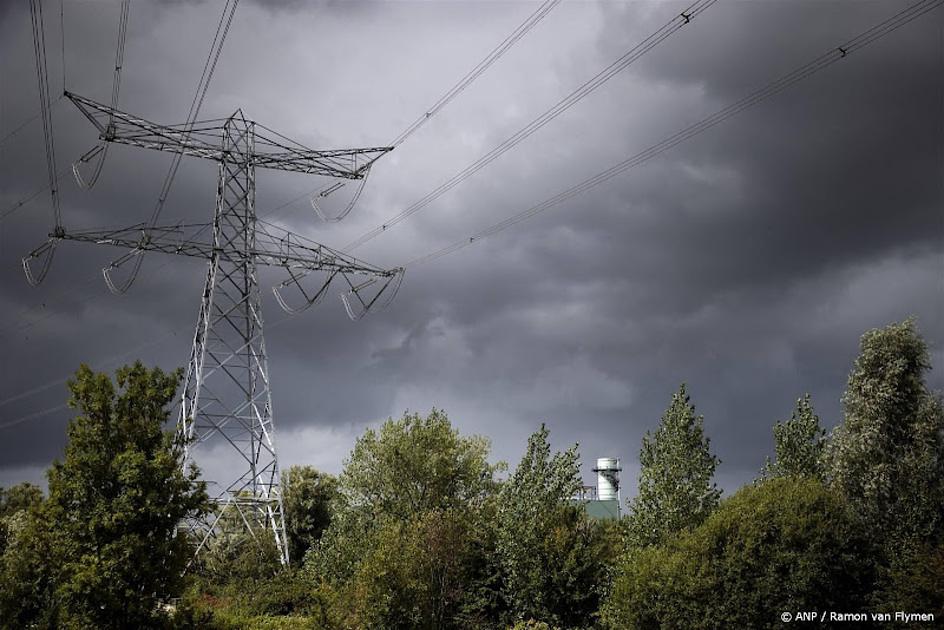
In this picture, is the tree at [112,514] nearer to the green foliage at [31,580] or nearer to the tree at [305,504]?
the green foliage at [31,580]

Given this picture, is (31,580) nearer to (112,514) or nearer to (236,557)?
(112,514)

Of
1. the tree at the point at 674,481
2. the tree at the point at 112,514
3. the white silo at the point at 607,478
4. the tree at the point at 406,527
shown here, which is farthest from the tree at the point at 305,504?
the tree at the point at 112,514

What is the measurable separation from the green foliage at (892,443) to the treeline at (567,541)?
0.07m

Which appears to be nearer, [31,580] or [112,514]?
[112,514]

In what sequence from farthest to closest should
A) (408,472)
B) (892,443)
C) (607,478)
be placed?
(607,478), (408,472), (892,443)

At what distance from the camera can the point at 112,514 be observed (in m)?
25.4

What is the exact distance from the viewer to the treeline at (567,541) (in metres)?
25.8

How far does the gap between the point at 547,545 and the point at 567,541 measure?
3.31 feet

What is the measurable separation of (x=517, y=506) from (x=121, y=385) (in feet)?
68.1

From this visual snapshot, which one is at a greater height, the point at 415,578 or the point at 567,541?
the point at 567,541

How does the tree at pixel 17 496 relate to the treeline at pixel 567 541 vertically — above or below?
above

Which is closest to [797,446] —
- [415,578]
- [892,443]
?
[892,443]

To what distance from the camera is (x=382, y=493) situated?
5331 centimetres

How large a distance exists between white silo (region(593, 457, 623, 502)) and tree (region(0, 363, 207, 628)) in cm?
6747
